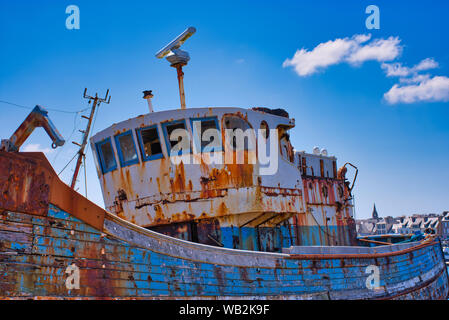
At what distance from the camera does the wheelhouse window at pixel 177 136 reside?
9273mm

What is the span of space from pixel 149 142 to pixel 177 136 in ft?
4.19

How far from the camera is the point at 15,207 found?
16.8 ft

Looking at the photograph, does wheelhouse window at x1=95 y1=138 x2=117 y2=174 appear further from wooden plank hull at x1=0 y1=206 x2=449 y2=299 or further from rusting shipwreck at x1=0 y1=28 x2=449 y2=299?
wooden plank hull at x1=0 y1=206 x2=449 y2=299

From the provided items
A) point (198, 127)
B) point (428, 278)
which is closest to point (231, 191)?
point (198, 127)

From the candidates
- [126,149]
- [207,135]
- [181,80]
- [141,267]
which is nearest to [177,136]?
[207,135]

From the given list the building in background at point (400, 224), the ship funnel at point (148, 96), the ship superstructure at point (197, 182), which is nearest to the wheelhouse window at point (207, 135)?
the ship superstructure at point (197, 182)

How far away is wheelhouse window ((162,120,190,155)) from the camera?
927 centimetres

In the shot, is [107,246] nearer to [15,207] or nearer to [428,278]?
[15,207]

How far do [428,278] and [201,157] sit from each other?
9952 mm

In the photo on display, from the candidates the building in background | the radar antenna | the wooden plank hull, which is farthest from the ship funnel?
the building in background

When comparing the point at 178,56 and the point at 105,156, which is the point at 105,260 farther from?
the point at 178,56

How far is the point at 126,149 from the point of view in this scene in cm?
1017

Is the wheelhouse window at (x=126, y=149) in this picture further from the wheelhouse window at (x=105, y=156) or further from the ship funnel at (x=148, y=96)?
the ship funnel at (x=148, y=96)

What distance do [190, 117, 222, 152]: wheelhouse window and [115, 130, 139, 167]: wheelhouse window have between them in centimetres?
148
